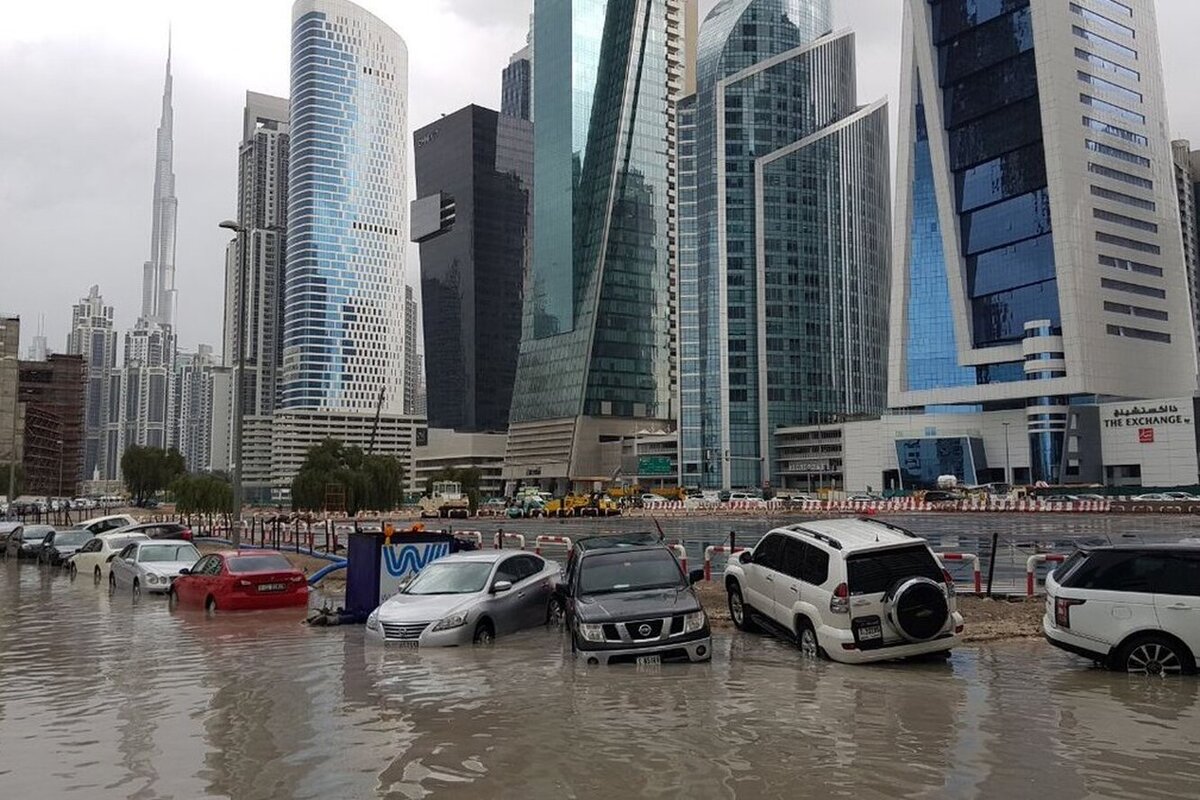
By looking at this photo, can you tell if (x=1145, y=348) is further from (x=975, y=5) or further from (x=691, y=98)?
(x=691, y=98)

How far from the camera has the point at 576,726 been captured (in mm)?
8719

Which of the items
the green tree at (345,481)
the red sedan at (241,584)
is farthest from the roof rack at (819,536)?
the green tree at (345,481)

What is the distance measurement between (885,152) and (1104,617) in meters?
164

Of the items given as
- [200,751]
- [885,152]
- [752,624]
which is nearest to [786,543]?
[752,624]

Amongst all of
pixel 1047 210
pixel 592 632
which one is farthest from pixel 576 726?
pixel 1047 210

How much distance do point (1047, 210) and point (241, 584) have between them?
99775mm

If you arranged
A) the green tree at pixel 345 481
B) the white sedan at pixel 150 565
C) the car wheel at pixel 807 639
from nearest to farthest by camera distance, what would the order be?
the car wheel at pixel 807 639 → the white sedan at pixel 150 565 → the green tree at pixel 345 481

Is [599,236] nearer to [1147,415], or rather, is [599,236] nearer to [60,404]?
[1147,415]

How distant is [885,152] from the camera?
531 feet

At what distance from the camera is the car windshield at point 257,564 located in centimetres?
1973

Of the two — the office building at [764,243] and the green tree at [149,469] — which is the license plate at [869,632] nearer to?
the green tree at [149,469]

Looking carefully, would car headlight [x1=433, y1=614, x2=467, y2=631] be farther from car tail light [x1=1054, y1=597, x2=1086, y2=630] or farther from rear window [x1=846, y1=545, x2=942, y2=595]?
car tail light [x1=1054, y1=597, x2=1086, y2=630]

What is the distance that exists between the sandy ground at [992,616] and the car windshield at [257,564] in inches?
365

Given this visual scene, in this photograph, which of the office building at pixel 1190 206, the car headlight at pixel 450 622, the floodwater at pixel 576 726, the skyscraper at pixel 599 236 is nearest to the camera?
the floodwater at pixel 576 726
